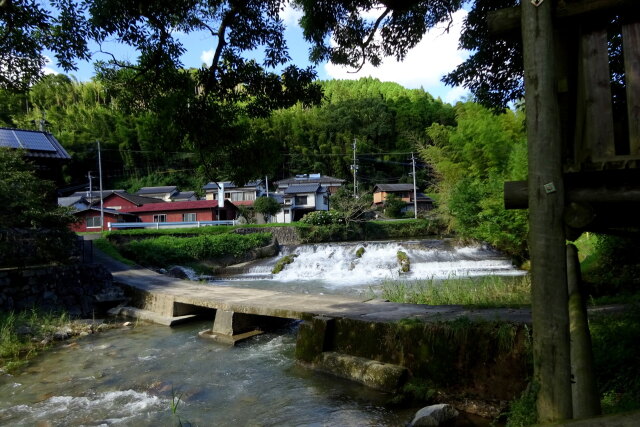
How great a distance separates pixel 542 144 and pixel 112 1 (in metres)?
5.59

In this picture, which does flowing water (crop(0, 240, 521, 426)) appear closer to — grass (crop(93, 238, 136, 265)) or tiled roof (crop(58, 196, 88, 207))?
grass (crop(93, 238, 136, 265))

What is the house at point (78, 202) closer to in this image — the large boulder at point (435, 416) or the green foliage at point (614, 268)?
the green foliage at point (614, 268)

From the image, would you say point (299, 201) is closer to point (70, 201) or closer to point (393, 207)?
point (393, 207)

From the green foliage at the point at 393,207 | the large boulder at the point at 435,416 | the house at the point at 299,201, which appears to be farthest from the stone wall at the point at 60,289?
the green foliage at the point at 393,207

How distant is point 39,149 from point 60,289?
19.9 ft

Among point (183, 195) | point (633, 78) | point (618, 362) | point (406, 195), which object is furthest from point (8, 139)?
point (406, 195)

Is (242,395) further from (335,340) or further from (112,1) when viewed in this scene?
(112,1)

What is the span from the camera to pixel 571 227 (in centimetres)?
246

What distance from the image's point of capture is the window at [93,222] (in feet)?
114

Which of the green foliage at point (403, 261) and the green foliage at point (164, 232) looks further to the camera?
the green foliage at point (164, 232)

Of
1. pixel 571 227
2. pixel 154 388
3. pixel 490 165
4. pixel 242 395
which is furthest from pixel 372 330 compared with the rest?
pixel 490 165

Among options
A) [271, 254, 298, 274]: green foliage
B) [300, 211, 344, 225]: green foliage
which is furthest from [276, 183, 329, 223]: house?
[271, 254, 298, 274]: green foliage

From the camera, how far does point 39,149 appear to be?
14.5m

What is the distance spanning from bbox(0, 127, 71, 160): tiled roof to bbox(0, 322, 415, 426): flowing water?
9.34 metres
